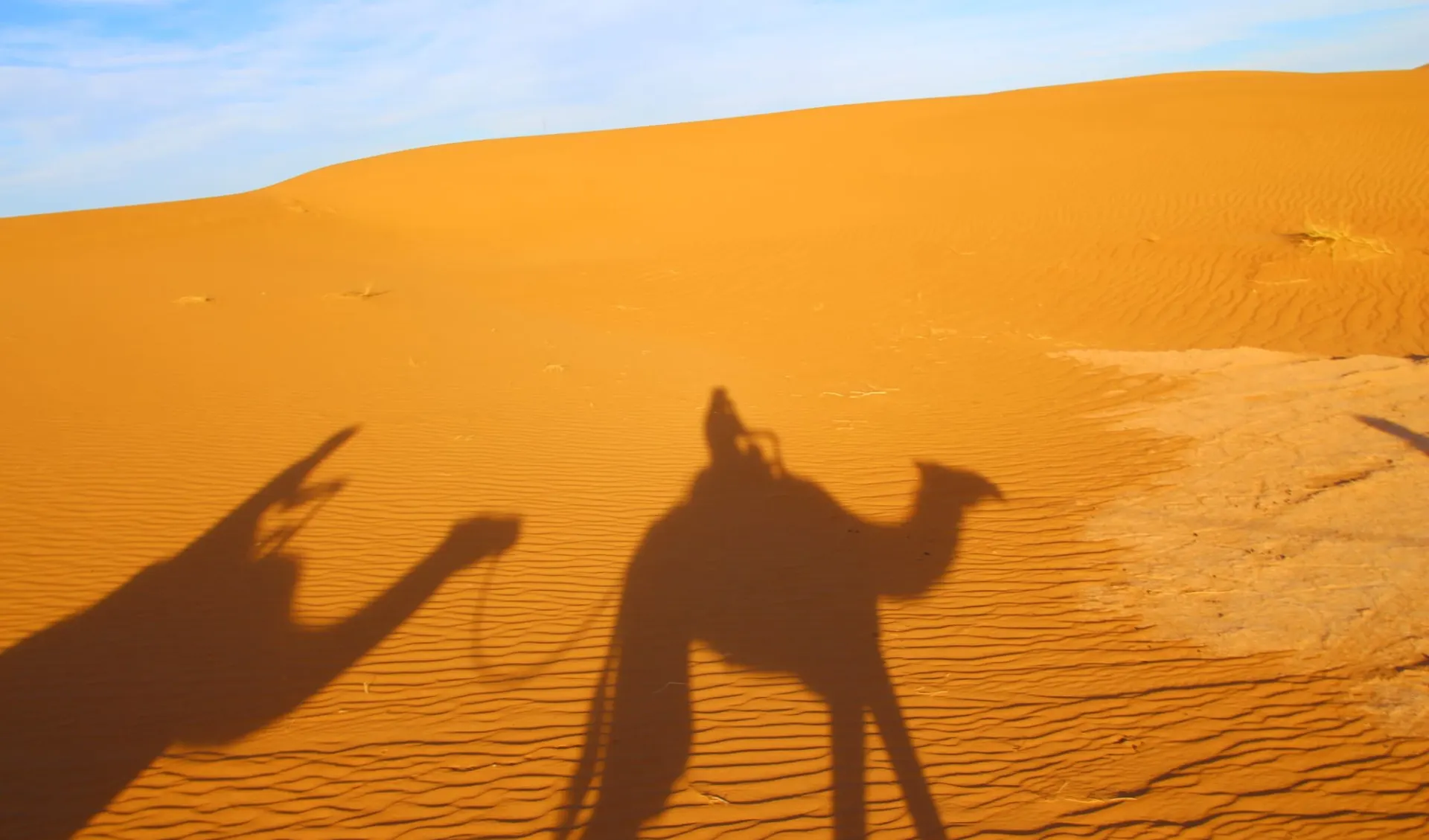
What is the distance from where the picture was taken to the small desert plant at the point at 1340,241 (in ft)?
48.9

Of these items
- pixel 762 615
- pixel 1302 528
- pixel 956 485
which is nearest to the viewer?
pixel 762 615

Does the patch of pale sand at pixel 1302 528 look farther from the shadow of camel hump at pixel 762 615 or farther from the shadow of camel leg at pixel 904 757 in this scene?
the shadow of camel leg at pixel 904 757

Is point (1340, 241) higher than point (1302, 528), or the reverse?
point (1340, 241)

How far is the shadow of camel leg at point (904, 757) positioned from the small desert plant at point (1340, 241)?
1417 centimetres

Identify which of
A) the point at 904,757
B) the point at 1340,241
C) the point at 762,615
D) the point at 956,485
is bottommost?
the point at 904,757

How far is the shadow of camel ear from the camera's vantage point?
7.90 metres

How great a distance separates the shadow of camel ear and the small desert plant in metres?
10.6

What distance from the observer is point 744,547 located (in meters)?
7.07

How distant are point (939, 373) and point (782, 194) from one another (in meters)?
15.2

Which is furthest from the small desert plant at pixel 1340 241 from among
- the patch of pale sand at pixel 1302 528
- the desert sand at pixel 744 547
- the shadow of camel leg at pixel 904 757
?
the shadow of camel leg at pixel 904 757

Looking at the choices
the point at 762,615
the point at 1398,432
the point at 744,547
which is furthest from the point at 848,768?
the point at 1398,432

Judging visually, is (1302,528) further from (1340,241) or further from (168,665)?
(1340,241)

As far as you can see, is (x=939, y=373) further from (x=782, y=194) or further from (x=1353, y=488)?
(x=782, y=194)

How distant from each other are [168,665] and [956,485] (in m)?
6.09
